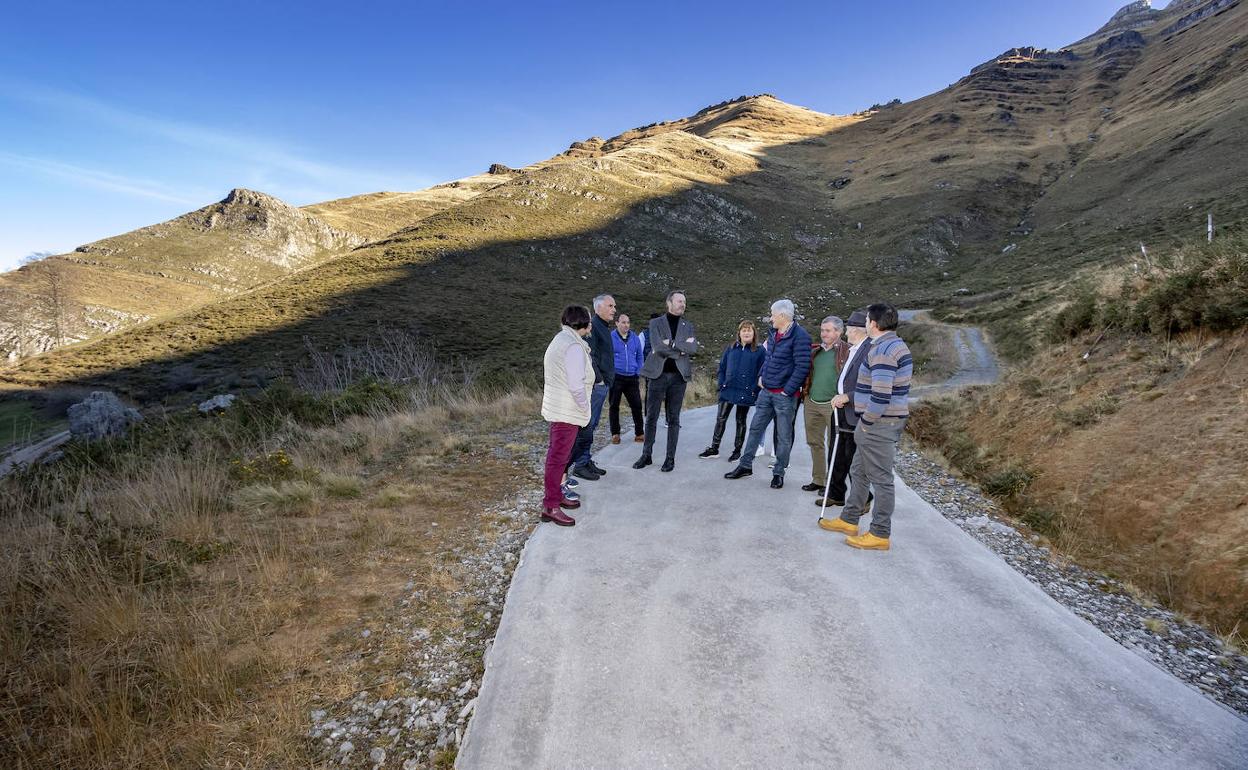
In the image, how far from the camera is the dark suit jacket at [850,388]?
4.67m

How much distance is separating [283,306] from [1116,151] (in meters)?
77.6

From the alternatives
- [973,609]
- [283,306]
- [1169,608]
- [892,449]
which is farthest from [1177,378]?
[283,306]

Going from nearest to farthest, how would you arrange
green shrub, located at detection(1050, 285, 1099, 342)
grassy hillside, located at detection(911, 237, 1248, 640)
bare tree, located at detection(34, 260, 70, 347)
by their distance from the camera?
grassy hillside, located at detection(911, 237, 1248, 640)
green shrub, located at detection(1050, 285, 1099, 342)
bare tree, located at detection(34, 260, 70, 347)

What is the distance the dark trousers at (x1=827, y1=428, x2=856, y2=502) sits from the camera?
16.9 ft

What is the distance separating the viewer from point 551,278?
145ft

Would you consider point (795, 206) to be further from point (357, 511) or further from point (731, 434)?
point (357, 511)

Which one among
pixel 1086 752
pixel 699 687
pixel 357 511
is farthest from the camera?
pixel 357 511

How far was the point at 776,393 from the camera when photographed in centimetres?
590

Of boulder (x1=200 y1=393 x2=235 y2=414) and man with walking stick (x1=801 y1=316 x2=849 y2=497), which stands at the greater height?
man with walking stick (x1=801 y1=316 x2=849 y2=497)

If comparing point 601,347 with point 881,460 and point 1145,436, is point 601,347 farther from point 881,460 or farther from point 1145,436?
point 1145,436

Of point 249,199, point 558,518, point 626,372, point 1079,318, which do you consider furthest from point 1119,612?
point 249,199

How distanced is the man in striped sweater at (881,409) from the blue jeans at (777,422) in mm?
1304

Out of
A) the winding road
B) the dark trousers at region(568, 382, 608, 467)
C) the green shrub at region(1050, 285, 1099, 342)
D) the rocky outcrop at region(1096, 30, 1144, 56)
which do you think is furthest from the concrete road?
the rocky outcrop at region(1096, 30, 1144, 56)

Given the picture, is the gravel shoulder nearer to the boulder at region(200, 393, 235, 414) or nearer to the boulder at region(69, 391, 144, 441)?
the boulder at region(200, 393, 235, 414)
